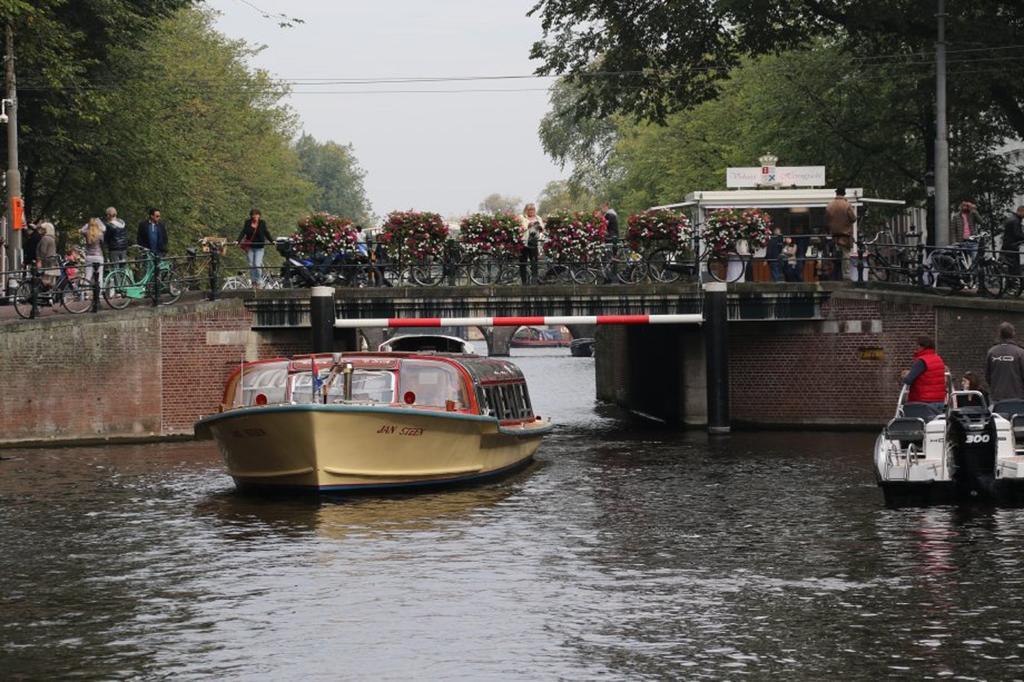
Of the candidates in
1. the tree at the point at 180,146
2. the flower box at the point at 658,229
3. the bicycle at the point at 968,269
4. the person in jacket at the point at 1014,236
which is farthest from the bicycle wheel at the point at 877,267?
the tree at the point at 180,146

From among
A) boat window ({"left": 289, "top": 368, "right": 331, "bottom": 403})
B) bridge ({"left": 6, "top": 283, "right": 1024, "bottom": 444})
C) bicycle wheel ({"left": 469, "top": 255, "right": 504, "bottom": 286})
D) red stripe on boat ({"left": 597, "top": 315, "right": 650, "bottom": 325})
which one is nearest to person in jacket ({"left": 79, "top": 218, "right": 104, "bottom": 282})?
bridge ({"left": 6, "top": 283, "right": 1024, "bottom": 444})

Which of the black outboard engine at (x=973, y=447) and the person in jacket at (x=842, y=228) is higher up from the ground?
the person in jacket at (x=842, y=228)

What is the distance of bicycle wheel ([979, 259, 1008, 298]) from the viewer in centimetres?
3394

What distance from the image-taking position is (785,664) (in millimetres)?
13359

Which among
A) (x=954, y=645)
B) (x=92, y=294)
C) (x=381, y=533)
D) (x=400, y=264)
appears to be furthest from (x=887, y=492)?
(x=92, y=294)

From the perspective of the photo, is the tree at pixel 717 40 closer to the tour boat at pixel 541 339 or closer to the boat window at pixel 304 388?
the boat window at pixel 304 388

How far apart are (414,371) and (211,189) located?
A: 42.2 metres

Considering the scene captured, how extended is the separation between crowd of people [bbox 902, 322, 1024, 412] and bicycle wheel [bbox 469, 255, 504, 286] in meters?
13.5

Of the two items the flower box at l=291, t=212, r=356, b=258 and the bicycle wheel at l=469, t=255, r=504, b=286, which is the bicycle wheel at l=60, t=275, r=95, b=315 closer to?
the flower box at l=291, t=212, r=356, b=258

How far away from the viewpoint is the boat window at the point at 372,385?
83.0ft

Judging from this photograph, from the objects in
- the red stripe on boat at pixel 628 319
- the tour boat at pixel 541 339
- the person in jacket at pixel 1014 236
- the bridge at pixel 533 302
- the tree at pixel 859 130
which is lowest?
the tour boat at pixel 541 339

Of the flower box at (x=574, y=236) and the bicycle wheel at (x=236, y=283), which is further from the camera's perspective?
the bicycle wheel at (x=236, y=283)

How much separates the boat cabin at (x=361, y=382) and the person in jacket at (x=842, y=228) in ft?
38.2

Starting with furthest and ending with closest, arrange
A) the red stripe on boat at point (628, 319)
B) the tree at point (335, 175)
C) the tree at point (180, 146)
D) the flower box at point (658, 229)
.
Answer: the tree at point (335, 175)
the tree at point (180, 146)
the flower box at point (658, 229)
the red stripe on boat at point (628, 319)
